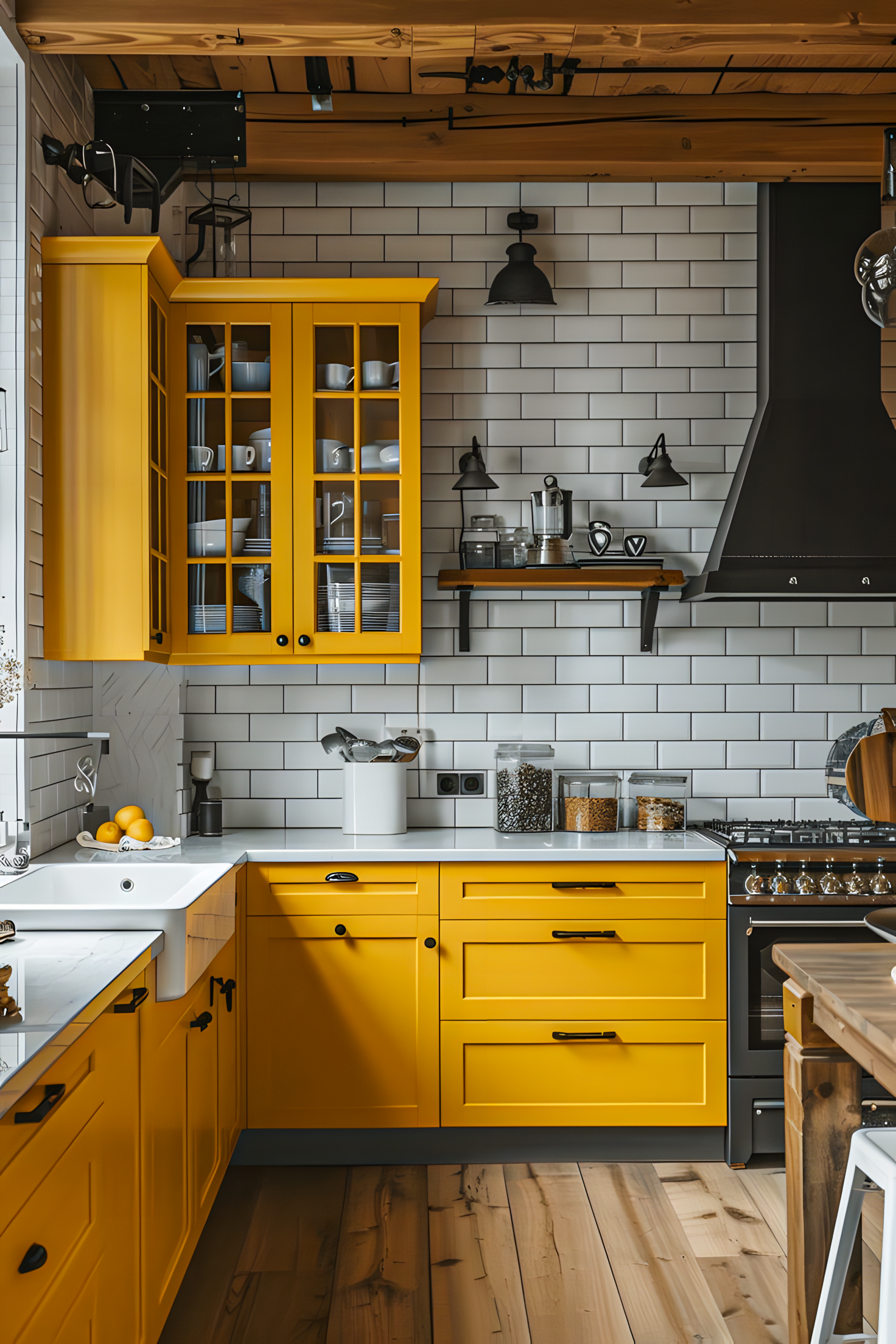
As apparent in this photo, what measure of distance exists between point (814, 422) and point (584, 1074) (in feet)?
7.48

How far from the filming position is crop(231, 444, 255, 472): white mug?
11.0ft

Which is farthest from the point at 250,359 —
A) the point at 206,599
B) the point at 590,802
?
the point at 590,802

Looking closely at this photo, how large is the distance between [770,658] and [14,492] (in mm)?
2567

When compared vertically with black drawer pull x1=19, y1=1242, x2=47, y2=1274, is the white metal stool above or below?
below

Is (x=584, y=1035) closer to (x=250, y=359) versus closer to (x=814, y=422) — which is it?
(x=814, y=422)

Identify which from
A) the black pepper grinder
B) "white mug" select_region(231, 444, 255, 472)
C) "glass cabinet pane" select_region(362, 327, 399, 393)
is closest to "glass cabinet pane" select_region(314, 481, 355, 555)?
"white mug" select_region(231, 444, 255, 472)

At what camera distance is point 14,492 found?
2.84m

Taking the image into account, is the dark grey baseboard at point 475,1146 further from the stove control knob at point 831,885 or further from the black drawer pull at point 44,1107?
the black drawer pull at point 44,1107

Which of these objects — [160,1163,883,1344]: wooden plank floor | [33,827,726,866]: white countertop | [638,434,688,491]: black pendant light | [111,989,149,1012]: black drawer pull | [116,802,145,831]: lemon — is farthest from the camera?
[638,434,688,491]: black pendant light

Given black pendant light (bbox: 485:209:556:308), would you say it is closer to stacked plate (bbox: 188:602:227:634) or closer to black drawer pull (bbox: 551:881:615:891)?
stacked plate (bbox: 188:602:227:634)

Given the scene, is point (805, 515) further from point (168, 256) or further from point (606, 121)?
point (168, 256)

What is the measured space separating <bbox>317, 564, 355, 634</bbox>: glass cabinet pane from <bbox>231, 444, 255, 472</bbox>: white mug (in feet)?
1.30

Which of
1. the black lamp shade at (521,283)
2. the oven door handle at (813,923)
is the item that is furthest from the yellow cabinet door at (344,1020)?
the black lamp shade at (521,283)

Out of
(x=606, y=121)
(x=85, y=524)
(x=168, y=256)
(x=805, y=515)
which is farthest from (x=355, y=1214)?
(x=606, y=121)
